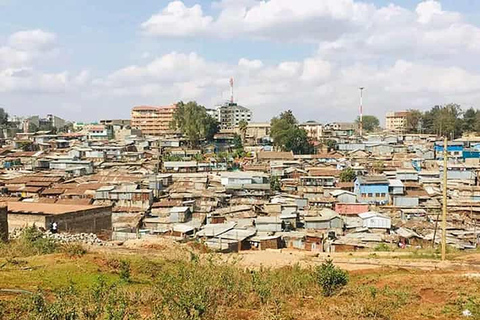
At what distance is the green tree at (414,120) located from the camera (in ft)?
287

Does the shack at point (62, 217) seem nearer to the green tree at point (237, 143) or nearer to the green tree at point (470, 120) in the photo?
the green tree at point (237, 143)

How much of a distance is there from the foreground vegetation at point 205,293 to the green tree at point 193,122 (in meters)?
50.7

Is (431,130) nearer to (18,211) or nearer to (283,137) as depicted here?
(283,137)

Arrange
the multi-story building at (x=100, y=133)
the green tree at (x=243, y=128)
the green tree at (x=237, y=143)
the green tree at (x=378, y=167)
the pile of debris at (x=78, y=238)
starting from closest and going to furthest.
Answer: the pile of debris at (x=78, y=238), the green tree at (x=378, y=167), the green tree at (x=237, y=143), the green tree at (x=243, y=128), the multi-story building at (x=100, y=133)

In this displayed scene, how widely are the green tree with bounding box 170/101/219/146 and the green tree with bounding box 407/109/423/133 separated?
41.1 metres

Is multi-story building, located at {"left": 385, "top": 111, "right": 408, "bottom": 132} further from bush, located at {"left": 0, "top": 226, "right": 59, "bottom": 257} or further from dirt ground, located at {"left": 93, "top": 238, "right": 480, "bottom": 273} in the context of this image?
bush, located at {"left": 0, "top": 226, "right": 59, "bottom": 257}

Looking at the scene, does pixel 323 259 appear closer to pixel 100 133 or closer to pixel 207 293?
pixel 207 293

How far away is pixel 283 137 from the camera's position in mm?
62719

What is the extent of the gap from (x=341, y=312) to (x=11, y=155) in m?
56.1

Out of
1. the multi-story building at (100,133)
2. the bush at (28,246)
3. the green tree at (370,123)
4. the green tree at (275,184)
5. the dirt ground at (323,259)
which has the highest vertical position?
the green tree at (370,123)

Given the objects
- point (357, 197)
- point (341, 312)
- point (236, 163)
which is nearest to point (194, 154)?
point (236, 163)

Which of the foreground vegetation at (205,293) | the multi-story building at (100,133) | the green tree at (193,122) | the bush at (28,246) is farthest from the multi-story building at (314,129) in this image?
the foreground vegetation at (205,293)

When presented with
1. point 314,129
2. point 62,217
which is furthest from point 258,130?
point 62,217

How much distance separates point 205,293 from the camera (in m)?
8.27
